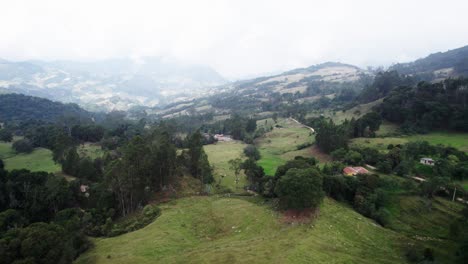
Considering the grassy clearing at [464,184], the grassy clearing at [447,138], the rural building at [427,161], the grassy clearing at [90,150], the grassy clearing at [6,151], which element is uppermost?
the grassy clearing at [6,151]

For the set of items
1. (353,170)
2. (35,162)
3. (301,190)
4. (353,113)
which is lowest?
(353,170)

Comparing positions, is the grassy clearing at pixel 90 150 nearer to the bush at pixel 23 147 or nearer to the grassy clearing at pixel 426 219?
the bush at pixel 23 147

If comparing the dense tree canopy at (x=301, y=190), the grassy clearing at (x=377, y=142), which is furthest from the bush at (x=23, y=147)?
the grassy clearing at (x=377, y=142)

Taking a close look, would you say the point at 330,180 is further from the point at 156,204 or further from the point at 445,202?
the point at 156,204

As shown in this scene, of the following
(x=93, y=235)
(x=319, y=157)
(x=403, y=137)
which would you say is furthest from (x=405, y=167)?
(x=93, y=235)

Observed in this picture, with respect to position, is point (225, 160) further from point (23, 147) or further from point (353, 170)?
point (23, 147)

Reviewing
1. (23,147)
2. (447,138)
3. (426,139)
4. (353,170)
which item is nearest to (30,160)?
(23,147)

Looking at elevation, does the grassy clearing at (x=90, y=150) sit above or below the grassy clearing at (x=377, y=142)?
above
